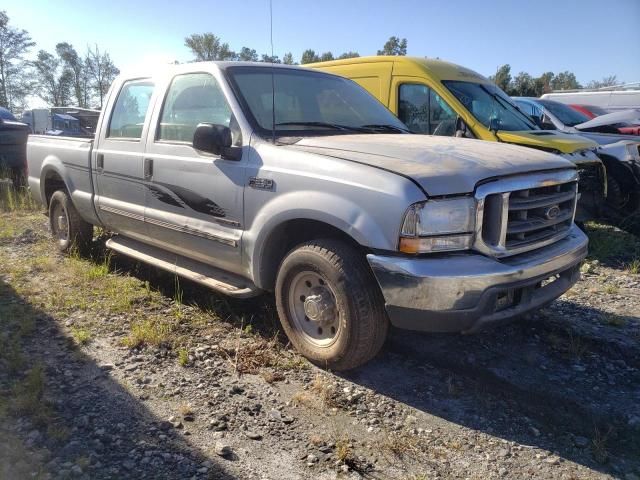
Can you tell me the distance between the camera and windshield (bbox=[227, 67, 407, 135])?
3773mm

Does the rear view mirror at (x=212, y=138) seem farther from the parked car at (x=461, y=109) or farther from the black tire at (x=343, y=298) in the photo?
the parked car at (x=461, y=109)

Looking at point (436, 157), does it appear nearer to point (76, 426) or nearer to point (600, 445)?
point (600, 445)

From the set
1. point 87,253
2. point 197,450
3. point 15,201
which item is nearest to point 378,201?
point 197,450

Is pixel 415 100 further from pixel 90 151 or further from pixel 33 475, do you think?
pixel 33 475

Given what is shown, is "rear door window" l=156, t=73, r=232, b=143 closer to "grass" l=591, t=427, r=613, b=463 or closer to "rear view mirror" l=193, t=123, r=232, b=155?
"rear view mirror" l=193, t=123, r=232, b=155

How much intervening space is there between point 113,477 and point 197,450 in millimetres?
388

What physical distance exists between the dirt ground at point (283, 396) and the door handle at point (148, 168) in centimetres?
106

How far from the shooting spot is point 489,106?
21.6 feet

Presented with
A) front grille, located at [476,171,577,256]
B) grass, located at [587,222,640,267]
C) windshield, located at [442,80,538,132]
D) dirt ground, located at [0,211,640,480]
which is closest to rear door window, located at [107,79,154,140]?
dirt ground, located at [0,211,640,480]

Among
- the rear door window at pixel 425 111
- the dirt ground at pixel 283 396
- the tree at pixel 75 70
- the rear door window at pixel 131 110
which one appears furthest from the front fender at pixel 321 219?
the tree at pixel 75 70

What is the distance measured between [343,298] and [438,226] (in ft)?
2.25

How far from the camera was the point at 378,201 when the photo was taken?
281cm

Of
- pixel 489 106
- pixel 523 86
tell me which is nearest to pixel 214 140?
pixel 489 106

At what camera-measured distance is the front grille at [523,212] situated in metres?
2.86
